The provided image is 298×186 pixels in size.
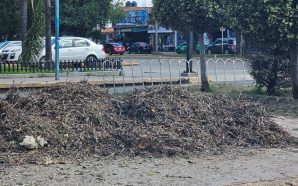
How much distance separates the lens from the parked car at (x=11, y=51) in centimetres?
3074

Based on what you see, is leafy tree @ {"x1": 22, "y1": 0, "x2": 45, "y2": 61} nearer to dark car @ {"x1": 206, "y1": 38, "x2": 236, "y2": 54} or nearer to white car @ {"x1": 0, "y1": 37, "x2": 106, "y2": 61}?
white car @ {"x1": 0, "y1": 37, "x2": 106, "y2": 61}

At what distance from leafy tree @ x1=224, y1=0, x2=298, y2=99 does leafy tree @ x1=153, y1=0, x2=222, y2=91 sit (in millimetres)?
567

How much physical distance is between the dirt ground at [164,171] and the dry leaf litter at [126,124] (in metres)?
0.32

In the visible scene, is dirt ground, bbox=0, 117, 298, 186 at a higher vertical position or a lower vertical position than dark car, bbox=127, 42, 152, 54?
lower

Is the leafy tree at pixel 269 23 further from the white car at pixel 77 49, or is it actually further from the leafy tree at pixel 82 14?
the leafy tree at pixel 82 14

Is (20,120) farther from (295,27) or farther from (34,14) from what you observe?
(34,14)

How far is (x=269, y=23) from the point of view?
13141 millimetres

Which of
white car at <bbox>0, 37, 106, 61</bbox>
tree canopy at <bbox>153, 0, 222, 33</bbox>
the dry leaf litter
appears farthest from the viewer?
white car at <bbox>0, 37, 106, 61</bbox>

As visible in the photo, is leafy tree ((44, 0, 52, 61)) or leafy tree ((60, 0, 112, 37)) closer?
leafy tree ((44, 0, 52, 61))

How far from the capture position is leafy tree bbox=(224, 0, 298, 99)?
13062 mm

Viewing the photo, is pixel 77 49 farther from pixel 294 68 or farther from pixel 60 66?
pixel 294 68

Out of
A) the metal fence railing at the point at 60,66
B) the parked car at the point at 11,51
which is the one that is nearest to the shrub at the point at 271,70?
the metal fence railing at the point at 60,66

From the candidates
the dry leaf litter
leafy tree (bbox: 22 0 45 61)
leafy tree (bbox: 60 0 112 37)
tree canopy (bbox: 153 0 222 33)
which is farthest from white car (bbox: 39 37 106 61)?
the dry leaf litter

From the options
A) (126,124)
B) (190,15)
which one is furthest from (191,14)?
(126,124)
